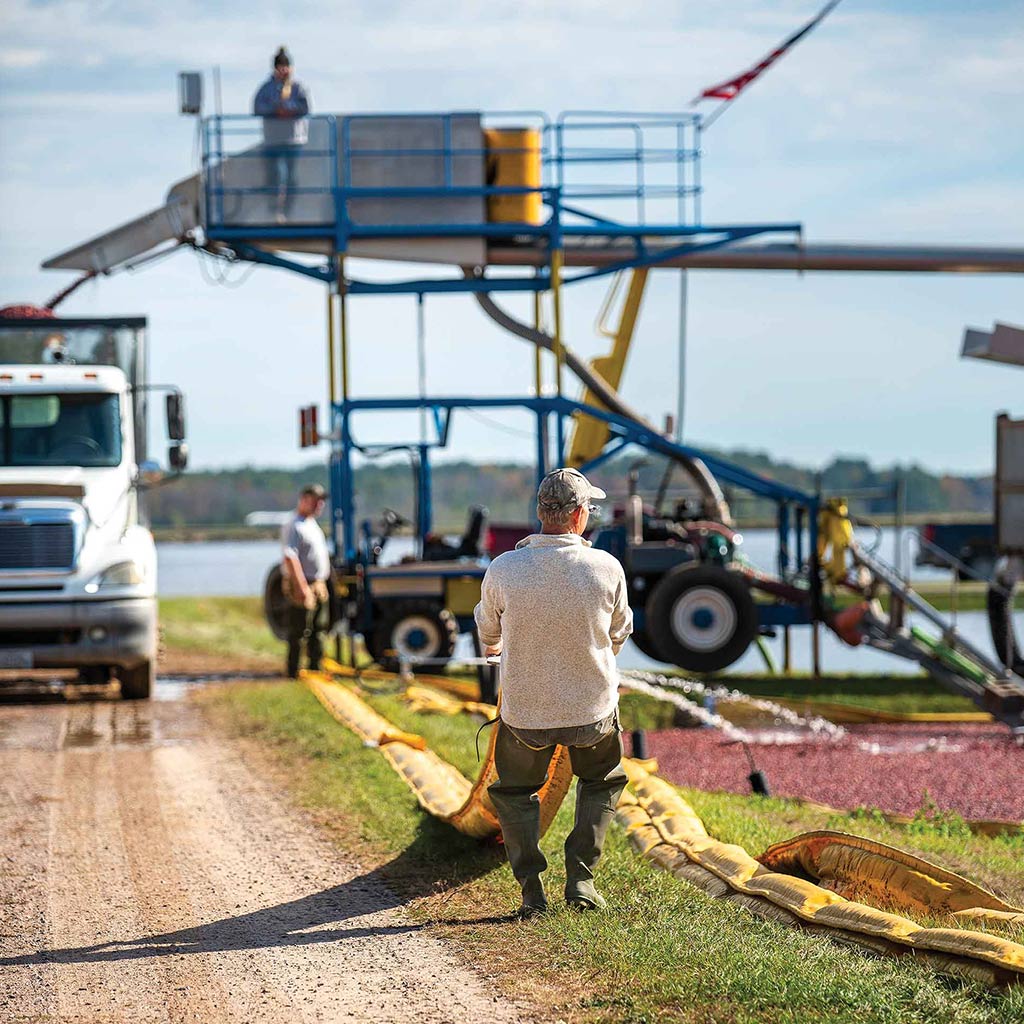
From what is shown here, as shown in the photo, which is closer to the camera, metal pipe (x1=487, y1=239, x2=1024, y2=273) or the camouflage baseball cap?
the camouflage baseball cap

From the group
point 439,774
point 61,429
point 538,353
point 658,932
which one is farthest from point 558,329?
point 658,932

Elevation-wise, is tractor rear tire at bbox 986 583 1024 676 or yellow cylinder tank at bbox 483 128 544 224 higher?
yellow cylinder tank at bbox 483 128 544 224

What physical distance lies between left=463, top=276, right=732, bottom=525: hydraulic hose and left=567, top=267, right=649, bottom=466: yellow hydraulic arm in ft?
0.87

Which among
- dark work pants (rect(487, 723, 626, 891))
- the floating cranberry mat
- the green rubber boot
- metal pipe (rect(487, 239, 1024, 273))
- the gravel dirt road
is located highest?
metal pipe (rect(487, 239, 1024, 273))

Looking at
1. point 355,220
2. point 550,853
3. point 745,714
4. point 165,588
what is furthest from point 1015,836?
point 165,588

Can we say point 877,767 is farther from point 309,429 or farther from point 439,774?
point 309,429

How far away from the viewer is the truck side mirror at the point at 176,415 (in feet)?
55.2

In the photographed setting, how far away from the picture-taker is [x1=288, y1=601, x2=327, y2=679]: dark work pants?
17766 mm

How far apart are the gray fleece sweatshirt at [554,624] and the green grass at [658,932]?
0.87 m

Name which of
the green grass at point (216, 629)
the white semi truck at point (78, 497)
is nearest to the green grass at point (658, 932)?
the white semi truck at point (78, 497)

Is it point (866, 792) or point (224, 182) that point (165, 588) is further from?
point (866, 792)

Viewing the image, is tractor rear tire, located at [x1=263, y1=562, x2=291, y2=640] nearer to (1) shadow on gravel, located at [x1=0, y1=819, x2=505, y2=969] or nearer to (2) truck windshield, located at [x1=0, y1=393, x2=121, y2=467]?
(2) truck windshield, located at [x1=0, y1=393, x2=121, y2=467]

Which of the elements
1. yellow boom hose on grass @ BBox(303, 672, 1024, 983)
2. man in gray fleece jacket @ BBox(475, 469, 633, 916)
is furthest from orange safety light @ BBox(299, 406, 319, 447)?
man in gray fleece jacket @ BBox(475, 469, 633, 916)

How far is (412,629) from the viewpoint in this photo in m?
20.9
